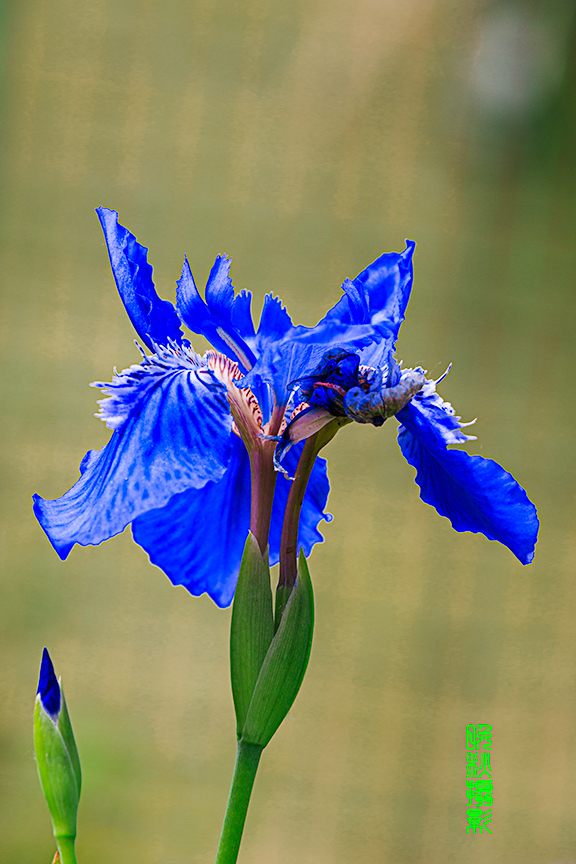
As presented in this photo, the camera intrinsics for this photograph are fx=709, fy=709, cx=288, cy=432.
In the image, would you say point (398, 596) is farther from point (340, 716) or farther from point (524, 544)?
point (524, 544)

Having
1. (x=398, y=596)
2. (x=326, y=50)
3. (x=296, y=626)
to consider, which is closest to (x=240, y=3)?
(x=326, y=50)

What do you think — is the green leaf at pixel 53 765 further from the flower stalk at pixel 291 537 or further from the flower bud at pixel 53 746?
the flower stalk at pixel 291 537

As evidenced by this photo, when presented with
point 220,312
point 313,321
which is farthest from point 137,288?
point 313,321

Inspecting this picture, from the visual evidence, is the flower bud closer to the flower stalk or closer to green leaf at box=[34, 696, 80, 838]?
green leaf at box=[34, 696, 80, 838]

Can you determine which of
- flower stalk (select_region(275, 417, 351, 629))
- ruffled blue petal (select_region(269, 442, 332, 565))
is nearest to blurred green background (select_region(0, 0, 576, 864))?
ruffled blue petal (select_region(269, 442, 332, 565))

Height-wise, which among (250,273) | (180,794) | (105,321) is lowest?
(180,794)
